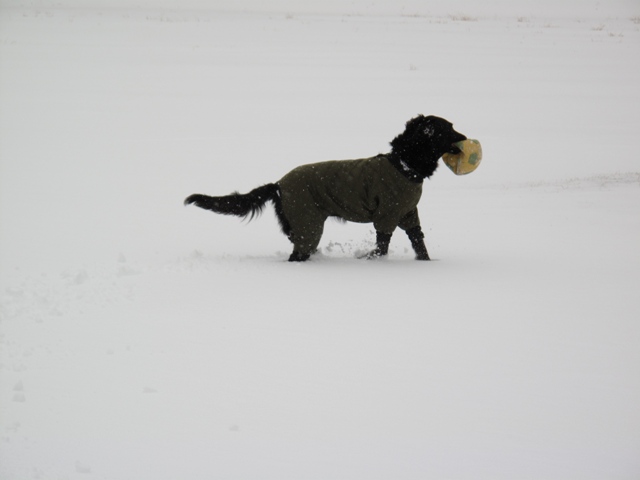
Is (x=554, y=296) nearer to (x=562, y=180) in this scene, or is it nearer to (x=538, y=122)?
(x=562, y=180)

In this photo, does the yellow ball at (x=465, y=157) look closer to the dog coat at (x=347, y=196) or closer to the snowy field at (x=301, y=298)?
the dog coat at (x=347, y=196)

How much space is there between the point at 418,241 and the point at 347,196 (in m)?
0.76

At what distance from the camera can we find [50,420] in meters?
2.75

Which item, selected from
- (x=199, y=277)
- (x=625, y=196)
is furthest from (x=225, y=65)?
(x=199, y=277)

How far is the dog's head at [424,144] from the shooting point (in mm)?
5301

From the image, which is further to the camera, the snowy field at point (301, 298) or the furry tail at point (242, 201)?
the furry tail at point (242, 201)

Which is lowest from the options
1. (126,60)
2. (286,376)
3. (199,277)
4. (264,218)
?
(286,376)

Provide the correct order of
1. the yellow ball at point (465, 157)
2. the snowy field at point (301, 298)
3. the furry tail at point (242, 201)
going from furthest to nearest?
the furry tail at point (242, 201) → the yellow ball at point (465, 157) → the snowy field at point (301, 298)

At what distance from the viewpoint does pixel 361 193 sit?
538cm

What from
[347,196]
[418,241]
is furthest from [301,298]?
[418,241]

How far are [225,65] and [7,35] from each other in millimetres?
6397

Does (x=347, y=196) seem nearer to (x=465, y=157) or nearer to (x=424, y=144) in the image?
(x=424, y=144)

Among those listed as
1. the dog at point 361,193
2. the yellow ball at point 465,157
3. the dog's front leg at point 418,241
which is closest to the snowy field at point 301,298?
the dog's front leg at point 418,241

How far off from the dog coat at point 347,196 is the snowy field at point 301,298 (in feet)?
1.16
